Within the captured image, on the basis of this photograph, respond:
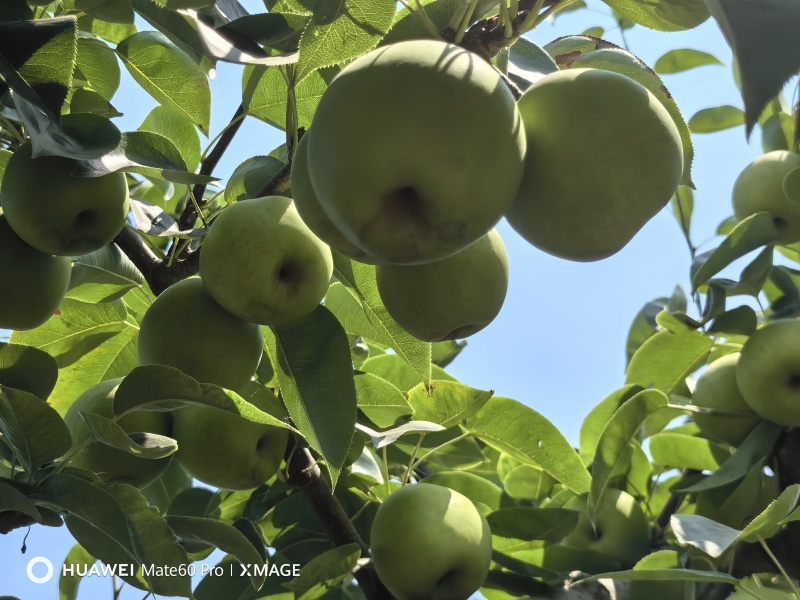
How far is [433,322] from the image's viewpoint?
1097mm

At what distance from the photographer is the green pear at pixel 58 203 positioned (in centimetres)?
121

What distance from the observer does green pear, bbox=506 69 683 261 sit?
901 millimetres

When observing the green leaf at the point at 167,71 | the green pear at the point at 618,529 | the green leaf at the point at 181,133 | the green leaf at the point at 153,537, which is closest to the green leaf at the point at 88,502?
the green leaf at the point at 153,537

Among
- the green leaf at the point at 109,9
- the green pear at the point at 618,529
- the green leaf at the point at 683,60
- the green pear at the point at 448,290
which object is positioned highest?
the green leaf at the point at 683,60

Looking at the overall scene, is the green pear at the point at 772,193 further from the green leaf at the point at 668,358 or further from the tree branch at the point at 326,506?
the tree branch at the point at 326,506

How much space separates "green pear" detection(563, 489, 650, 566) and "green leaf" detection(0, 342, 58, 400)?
1345 millimetres

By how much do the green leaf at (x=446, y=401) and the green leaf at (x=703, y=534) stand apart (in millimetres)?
462

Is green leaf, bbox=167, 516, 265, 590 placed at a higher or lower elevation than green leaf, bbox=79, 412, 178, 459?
lower

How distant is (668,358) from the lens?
7.58ft

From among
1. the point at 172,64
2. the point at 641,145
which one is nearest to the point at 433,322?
the point at 641,145

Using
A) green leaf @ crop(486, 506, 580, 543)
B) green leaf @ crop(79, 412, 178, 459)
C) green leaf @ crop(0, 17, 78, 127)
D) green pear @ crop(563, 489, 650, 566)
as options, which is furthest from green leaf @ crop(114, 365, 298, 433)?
green pear @ crop(563, 489, 650, 566)

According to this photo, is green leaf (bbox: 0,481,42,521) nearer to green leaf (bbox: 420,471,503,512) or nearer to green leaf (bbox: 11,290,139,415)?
green leaf (bbox: 11,290,139,415)

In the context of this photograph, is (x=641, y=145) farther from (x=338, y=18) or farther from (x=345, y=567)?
(x=345, y=567)

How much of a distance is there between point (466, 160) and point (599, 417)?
5.17 ft
